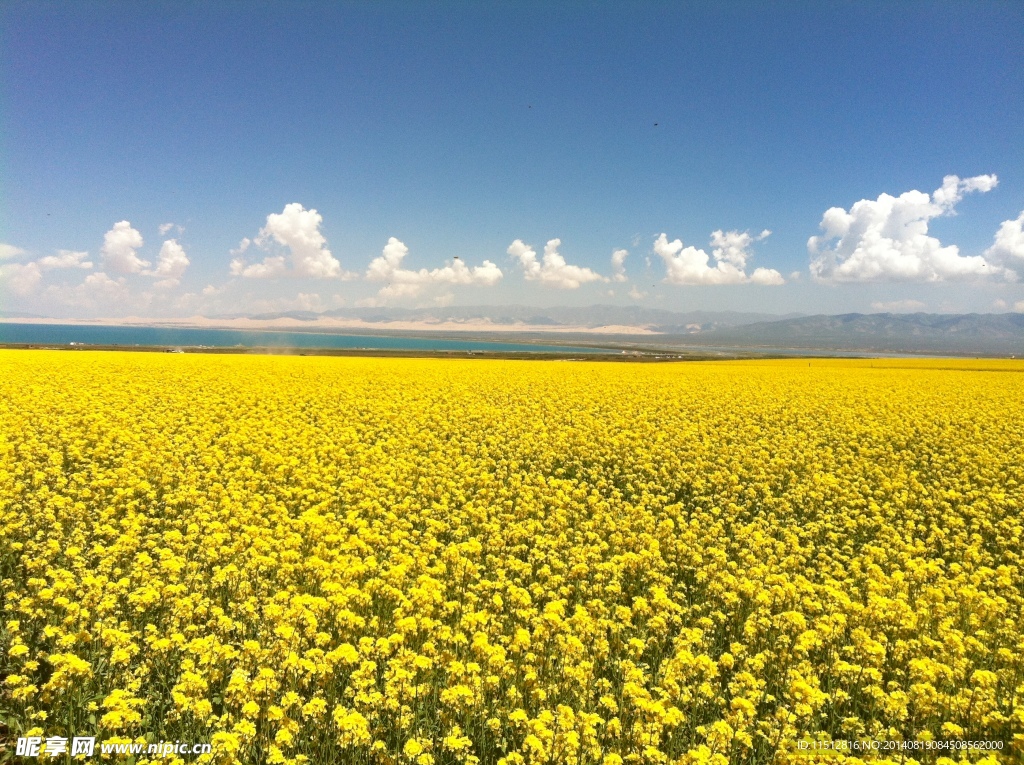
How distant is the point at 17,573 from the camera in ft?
21.1

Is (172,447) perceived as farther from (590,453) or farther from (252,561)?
(590,453)

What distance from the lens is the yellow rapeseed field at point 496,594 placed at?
4234 mm

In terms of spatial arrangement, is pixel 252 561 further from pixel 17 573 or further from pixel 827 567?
pixel 827 567

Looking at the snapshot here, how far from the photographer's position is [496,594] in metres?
5.77

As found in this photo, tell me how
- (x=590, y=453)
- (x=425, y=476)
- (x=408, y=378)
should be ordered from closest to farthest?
(x=425, y=476) < (x=590, y=453) < (x=408, y=378)

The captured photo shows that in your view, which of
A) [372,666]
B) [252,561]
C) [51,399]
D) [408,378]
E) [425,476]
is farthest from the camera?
[408,378]

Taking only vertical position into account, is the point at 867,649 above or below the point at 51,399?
below

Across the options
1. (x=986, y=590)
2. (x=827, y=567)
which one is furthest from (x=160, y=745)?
(x=986, y=590)

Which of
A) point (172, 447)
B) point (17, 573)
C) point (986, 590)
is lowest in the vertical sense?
point (986, 590)

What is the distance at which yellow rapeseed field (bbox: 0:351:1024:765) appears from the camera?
13.9 feet

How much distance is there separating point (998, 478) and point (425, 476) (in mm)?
13541

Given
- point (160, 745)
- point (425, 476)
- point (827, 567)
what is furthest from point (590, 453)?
point (160, 745)

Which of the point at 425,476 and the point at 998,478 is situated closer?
the point at 425,476

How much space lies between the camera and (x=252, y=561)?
6098mm
